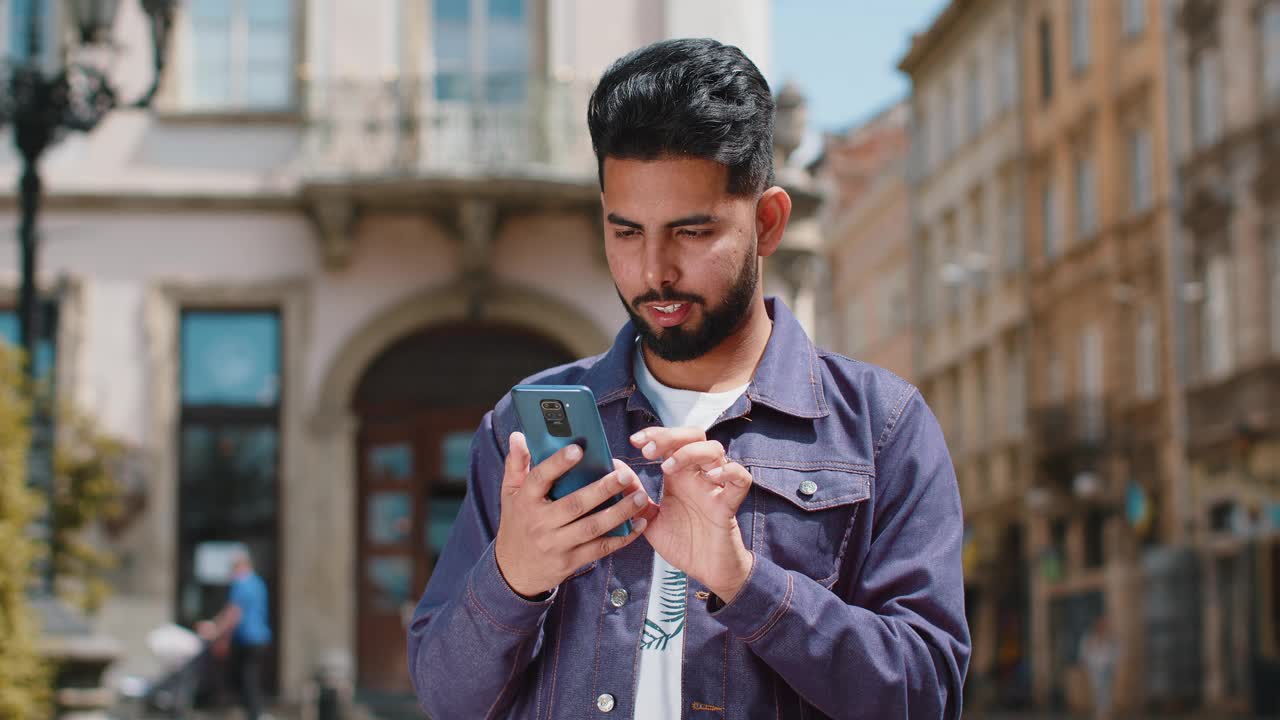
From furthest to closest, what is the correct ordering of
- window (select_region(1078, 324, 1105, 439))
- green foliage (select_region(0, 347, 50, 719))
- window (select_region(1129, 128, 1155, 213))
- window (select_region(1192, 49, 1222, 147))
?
window (select_region(1078, 324, 1105, 439))
window (select_region(1129, 128, 1155, 213))
window (select_region(1192, 49, 1222, 147))
green foliage (select_region(0, 347, 50, 719))

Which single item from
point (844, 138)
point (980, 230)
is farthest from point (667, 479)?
point (844, 138)

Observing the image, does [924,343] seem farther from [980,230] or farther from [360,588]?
[360,588]

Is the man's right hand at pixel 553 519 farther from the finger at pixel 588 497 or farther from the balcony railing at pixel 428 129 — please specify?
the balcony railing at pixel 428 129

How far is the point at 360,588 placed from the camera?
60.8 feet

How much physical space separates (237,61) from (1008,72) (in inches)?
1146

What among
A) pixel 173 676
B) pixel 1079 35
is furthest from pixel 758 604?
pixel 1079 35

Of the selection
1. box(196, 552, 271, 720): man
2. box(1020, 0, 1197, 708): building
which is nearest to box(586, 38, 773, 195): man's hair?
box(196, 552, 271, 720): man

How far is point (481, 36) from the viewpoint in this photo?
63.0 feet

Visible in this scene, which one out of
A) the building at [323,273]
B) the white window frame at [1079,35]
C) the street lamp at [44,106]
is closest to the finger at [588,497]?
the street lamp at [44,106]

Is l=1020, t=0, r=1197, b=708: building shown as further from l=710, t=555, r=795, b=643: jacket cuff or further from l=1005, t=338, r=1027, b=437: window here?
l=710, t=555, r=795, b=643: jacket cuff

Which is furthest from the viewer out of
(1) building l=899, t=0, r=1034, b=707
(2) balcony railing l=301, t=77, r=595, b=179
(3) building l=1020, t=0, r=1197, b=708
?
(1) building l=899, t=0, r=1034, b=707

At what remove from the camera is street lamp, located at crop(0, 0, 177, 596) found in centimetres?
1154

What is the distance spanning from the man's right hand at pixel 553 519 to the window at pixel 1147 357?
1362 inches

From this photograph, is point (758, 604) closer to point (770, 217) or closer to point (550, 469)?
point (550, 469)
